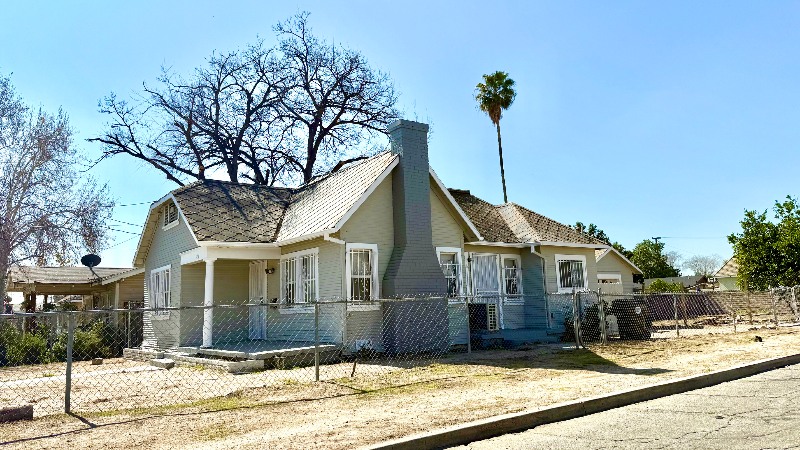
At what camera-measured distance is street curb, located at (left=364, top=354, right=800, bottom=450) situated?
5.74 meters

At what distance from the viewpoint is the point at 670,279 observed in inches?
2154

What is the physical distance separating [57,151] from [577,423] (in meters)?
25.0

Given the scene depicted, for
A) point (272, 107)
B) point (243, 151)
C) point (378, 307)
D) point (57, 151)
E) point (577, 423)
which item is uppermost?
point (272, 107)

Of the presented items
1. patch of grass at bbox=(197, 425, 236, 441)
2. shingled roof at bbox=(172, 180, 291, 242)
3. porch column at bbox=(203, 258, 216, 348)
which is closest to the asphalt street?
patch of grass at bbox=(197, 425, 236, 441)

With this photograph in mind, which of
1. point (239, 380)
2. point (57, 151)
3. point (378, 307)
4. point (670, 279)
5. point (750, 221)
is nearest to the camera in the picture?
point (239, 380)

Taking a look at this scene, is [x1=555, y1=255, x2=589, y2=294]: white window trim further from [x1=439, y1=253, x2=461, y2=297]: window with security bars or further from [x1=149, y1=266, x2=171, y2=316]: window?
[x1=149, y1=266, x2=171, y2=316]: window

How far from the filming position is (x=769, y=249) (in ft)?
82.3

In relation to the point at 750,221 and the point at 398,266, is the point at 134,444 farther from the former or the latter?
the point at 750,221

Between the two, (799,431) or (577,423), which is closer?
(799,431)

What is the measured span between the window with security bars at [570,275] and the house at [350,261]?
0.06 meters

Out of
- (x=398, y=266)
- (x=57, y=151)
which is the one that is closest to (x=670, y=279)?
(x=398, y=266)

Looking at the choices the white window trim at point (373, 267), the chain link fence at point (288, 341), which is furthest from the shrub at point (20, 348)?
the white window trim at point (373, 267)

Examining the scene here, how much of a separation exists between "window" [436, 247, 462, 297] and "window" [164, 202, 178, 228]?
887 centimetres

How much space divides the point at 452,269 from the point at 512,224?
19.4 feet
